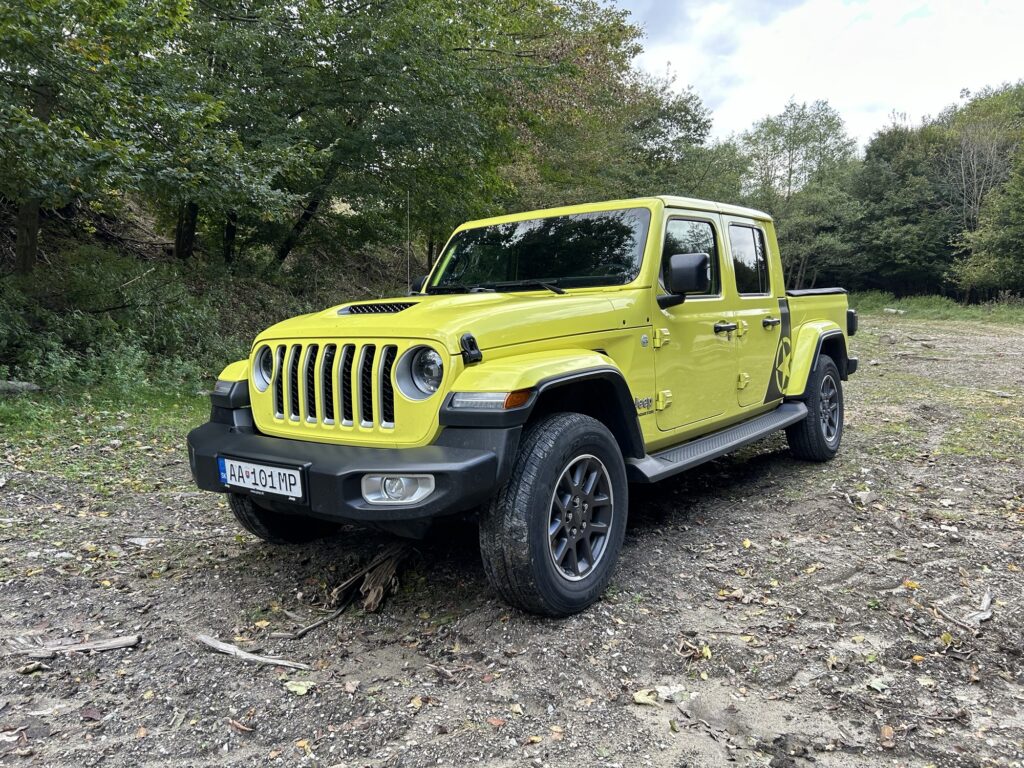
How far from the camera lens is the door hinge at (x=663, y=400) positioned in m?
3.62

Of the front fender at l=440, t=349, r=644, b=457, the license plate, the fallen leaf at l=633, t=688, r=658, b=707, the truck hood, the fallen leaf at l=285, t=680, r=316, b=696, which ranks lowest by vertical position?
the fallen leaf at l=633, t=688, r=658, b=707

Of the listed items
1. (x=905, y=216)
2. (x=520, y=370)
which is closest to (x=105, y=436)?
(x=520, y=370)

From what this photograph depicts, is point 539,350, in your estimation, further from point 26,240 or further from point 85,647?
point 26,240

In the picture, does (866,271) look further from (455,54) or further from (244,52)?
(244,52)

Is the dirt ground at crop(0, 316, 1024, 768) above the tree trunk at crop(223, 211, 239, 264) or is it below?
below

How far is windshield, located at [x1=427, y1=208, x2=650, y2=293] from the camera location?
12.5ft

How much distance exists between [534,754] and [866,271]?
3776 cm

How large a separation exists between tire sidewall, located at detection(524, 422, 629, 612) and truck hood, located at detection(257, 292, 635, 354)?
50 centimetres

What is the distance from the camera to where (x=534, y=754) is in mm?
2141

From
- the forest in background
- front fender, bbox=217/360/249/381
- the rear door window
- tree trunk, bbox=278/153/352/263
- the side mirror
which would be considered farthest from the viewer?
tree trunk, bbox=278/153/352/263

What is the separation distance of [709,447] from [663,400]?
549mm

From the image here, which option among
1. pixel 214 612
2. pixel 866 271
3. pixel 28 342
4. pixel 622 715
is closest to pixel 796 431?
pixel 622 715

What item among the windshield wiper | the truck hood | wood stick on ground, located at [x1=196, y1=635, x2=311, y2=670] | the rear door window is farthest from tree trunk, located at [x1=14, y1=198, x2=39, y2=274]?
the rear door window

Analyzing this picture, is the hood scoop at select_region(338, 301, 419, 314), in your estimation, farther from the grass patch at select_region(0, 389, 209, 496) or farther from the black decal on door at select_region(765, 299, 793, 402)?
the black decal on door at select_region(765, 299, 793, 402)
